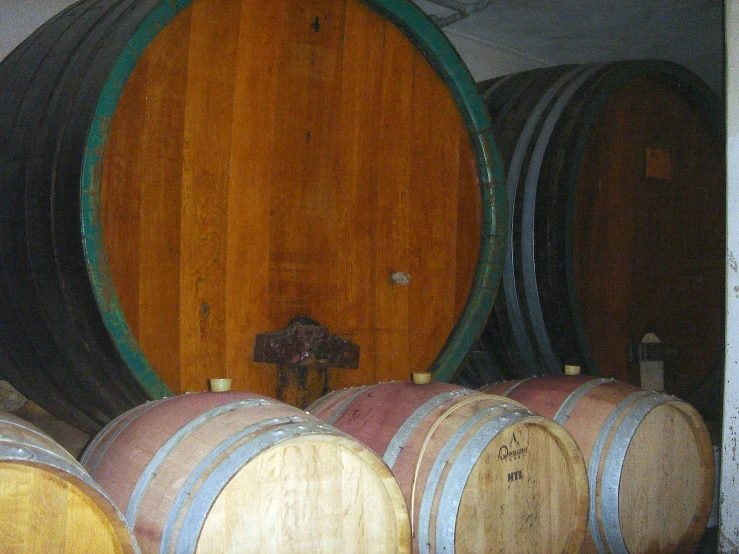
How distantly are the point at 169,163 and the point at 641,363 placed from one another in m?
1.96

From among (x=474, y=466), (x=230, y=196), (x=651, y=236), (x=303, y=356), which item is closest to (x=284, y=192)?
(x=230, y=196)

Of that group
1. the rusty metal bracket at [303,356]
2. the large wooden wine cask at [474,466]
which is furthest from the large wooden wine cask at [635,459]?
the rusty metal bracket at [303,356]

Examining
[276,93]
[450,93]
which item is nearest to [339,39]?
[276,93]

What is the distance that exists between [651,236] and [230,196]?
1829 millimetres

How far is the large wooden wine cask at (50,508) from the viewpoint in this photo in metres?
1.10

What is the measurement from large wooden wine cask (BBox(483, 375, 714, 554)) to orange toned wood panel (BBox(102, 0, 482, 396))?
1.50 ft

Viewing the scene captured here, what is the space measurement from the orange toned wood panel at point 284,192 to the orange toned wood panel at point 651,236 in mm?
648

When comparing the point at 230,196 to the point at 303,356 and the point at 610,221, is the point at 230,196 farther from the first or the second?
the point at 610,221

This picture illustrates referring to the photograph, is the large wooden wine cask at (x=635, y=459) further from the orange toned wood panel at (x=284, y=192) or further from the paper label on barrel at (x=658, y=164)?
the paper label on barrel at (x=658, y=164)

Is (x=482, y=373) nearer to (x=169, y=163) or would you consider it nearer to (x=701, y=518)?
(x=701, y=518)

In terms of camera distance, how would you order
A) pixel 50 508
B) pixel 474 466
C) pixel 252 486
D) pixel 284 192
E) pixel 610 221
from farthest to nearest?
pixel 610 221 < pixel 284 192 < pixel 474 466 < pixel 252 486 < pixel 50 508

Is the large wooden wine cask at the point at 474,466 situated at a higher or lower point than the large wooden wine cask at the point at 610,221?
lower

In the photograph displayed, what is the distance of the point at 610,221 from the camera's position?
2.87 metres

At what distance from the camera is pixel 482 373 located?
2926mm
